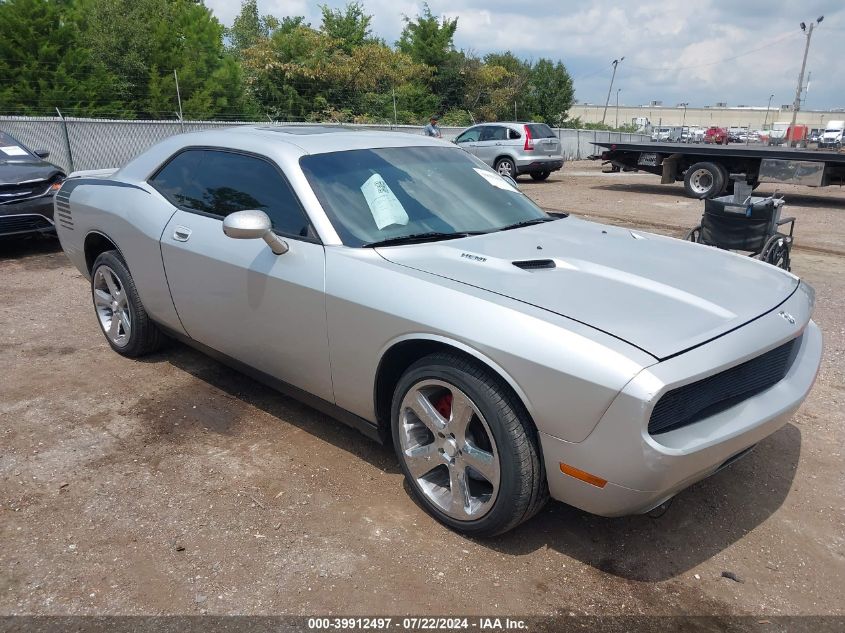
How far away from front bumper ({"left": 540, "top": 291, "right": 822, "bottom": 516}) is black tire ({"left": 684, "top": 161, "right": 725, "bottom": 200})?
1311 cm

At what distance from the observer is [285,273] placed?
3191 millimetres

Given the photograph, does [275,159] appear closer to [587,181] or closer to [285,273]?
[285,273]

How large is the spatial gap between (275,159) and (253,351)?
1.01 metres

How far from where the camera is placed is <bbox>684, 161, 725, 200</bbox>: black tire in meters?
14.5

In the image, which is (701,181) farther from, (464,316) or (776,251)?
(464,316)

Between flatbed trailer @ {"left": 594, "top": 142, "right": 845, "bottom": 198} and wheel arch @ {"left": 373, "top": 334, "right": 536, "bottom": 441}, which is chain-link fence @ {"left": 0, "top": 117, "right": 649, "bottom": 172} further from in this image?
wheel arch @ {"left": 373, "top": 334, "right": 536, "bottom": 441}

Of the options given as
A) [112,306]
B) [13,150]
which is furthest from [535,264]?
[13,150]

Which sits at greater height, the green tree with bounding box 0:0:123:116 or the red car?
the green tree with bounding box 0:0:123:116

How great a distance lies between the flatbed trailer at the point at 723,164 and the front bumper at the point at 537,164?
2.25 meters

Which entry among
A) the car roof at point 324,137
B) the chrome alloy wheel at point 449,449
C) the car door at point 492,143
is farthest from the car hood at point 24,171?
the car door at point 492,143

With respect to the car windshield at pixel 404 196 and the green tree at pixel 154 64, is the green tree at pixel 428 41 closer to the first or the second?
the green tree at pixel 154 64

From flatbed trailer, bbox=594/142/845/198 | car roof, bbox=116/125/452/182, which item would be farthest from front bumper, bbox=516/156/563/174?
car roof, bbox=116/125/452/182

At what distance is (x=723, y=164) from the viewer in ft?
48.3

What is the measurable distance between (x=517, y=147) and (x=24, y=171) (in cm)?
1287
